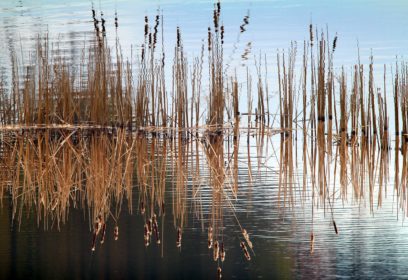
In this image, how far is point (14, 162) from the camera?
4.41 metres

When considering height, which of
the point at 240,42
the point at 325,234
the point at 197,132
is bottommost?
the point at 325,234

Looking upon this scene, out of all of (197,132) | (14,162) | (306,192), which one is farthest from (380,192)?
(14,162)

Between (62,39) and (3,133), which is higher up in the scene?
(62,39)

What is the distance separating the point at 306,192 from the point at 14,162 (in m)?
1.63

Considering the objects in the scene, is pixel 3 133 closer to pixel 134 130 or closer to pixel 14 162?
pixel 14 162

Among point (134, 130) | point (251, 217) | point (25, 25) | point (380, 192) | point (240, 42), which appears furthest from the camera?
point (25, 25)

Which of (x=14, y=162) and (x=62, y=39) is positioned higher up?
(x=62, y=39)

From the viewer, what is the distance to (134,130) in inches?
162

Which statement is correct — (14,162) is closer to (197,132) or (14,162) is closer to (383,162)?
(197,132)

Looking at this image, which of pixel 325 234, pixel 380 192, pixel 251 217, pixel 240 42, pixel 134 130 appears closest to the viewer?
pixel 325 234

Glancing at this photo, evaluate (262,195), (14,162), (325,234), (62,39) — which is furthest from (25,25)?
(325,234)

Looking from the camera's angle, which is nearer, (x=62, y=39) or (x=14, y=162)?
(x=14, y=162)

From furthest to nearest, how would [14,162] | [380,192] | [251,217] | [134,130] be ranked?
[14,162] < [134,130] < [380,192] < [251,217]

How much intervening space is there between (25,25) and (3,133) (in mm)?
3918
